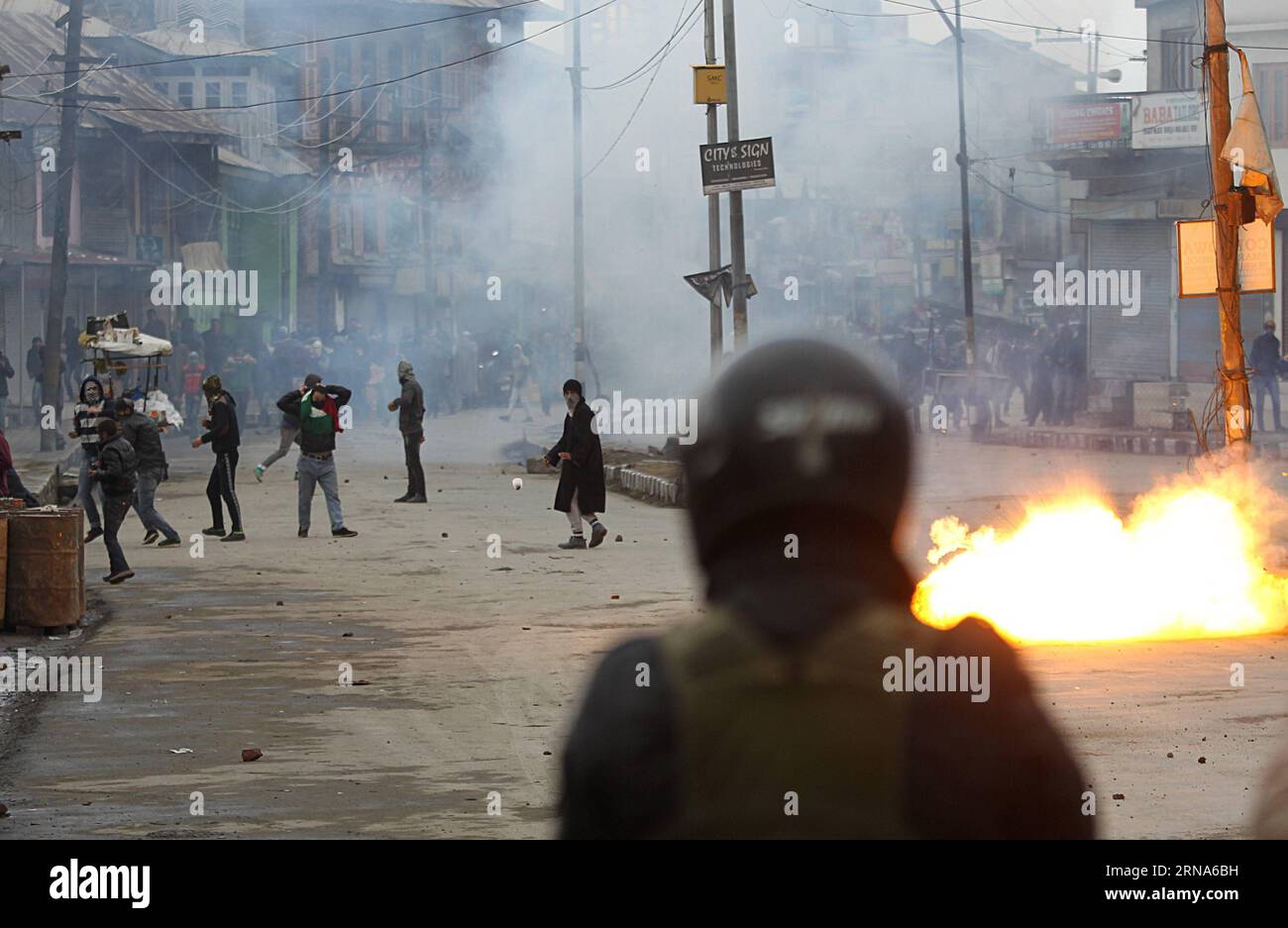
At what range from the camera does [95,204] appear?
39594 mm

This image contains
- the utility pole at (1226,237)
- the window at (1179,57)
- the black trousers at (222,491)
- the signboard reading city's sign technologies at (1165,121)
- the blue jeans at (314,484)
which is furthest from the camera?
the window at (1179,57)

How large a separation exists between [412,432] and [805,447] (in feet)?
60.0

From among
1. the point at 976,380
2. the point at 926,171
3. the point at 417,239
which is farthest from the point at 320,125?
the point at 976,380

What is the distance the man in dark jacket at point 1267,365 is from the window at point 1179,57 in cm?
953

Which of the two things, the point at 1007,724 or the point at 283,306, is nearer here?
the point at 1007,724

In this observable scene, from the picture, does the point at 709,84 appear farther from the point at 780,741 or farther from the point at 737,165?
the point at 780,741

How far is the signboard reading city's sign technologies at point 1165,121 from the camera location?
32.9 meters

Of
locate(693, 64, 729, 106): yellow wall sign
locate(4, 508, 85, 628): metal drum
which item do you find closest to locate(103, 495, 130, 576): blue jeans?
locate(4, 508, 85, 628): metal drum

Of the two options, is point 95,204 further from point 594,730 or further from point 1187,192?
point 594,730

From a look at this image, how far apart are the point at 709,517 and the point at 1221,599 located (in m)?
10.9

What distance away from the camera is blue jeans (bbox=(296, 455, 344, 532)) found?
17172mm

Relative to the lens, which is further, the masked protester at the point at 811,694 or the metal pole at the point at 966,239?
the metal pole at the point at 966,239

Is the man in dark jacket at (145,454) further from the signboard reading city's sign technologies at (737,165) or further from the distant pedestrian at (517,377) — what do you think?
the distant pedestrian at (517,377)

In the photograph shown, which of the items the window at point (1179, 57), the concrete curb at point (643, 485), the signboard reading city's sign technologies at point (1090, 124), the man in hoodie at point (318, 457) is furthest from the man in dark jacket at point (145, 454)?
the window at point (1179, 57)
